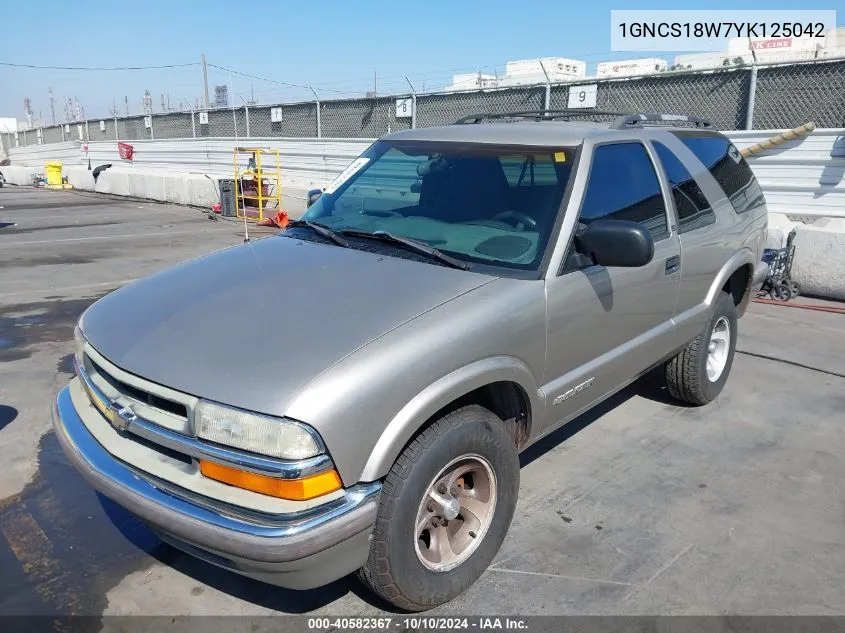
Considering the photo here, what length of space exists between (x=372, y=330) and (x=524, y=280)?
0.81 meters

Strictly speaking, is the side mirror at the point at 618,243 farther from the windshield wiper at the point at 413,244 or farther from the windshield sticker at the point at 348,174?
the windshield sticker at the point at 348,174

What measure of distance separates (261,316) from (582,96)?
32.6 ft

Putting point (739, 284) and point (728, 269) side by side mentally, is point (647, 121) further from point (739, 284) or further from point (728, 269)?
point (739, 284)

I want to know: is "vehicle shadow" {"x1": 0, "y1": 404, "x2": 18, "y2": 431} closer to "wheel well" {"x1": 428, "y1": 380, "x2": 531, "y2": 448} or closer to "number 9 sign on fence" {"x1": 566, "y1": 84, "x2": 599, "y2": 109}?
"wheel well" {"x1": 428, "y1": 380, "x2": 531, "y2": 448}

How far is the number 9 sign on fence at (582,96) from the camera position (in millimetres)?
11078

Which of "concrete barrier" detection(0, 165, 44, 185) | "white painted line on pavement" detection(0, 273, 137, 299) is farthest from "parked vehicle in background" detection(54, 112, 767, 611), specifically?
"concrete barrier" detection(0, 165, 44, 185)

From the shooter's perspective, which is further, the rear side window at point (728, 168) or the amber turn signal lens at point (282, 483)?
the rear side window at point (728, 168)

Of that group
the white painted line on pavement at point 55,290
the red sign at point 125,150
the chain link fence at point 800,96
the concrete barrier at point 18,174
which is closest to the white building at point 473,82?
the chain link fence at point 800,96

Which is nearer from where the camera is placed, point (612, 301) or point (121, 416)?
point (121, 416)

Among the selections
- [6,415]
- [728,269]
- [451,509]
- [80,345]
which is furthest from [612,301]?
[6,415]

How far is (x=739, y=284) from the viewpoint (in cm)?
515

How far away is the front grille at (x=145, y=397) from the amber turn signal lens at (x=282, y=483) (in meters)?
0.22

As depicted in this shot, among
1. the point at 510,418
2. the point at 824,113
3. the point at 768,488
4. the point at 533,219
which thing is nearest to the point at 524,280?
the point at 533,219

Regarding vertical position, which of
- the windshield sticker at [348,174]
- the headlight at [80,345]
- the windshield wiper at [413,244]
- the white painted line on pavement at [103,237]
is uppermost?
the windshield sticker at [348,174]
